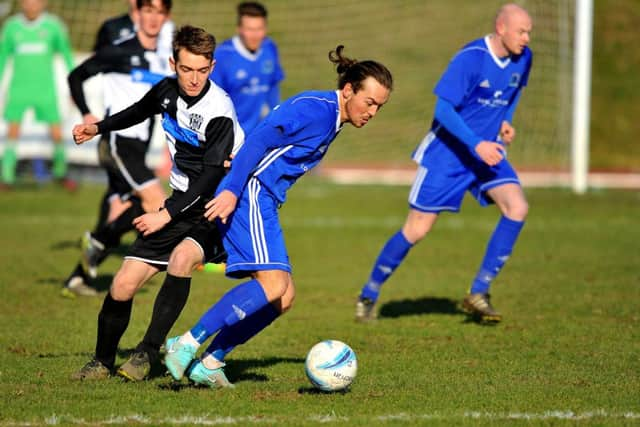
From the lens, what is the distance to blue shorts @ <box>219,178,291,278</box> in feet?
17.7

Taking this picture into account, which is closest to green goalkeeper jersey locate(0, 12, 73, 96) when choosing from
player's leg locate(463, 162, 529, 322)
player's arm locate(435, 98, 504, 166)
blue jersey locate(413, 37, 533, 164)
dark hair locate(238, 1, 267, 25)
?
dark hair locate(238, 1, 267, 25)

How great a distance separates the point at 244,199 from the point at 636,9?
77.0 ft

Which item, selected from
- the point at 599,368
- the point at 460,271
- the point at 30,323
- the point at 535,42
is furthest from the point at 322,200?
the point at 599,368

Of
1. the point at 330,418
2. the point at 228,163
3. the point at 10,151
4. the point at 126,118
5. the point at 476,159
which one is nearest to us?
the point at 330,418

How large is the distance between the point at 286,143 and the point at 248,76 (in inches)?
192

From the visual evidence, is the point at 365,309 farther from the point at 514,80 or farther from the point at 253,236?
the point at 253,236

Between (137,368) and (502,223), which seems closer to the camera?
(137,368)

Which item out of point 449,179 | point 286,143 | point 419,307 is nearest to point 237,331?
point 286,143

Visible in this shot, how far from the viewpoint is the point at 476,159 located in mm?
7930

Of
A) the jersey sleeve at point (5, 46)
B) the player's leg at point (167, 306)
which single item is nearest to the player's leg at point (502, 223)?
the player's leg at point (167, 306)

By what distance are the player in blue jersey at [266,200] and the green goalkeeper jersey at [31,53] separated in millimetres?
10885

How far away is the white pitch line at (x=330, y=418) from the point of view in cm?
473

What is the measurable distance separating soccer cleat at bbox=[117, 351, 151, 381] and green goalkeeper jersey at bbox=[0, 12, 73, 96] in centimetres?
1090

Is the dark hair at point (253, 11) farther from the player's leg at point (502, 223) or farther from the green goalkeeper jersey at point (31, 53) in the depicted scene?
the green goalkeeper jersey at point (31, 53)
